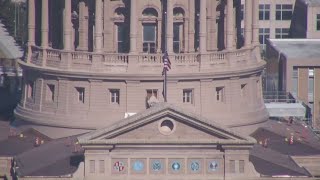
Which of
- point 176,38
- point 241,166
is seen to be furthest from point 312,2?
point 241,166

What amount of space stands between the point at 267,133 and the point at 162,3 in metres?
12.5

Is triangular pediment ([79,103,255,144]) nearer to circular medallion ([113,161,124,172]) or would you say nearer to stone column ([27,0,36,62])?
circular medallion ([113,161,124,172])

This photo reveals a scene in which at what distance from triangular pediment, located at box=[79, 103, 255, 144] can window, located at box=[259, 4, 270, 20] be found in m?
101

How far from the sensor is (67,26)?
104 meters

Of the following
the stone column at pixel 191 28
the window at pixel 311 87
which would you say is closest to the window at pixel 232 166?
the stone column at pixel 191 28

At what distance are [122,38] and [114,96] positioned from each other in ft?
18.1

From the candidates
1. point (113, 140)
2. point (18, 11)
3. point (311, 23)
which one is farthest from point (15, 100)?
point (18, 11)

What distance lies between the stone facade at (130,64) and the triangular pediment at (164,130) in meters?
12.3

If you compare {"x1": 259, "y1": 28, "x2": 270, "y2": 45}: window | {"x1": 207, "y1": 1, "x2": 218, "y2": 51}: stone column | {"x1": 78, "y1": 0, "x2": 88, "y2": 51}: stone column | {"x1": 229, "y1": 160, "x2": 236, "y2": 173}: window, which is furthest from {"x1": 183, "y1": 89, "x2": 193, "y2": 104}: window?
{"x1": 259, "y1": 28, "x2": 270, "y2": 45}: window

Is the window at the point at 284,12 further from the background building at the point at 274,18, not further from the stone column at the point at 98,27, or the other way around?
the stone column at the point at 98,27

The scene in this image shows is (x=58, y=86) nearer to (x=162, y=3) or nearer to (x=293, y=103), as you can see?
(x=162, y=3)

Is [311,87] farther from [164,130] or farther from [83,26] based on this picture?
[164,130]

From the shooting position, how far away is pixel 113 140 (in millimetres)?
87312

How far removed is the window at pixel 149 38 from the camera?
104m
